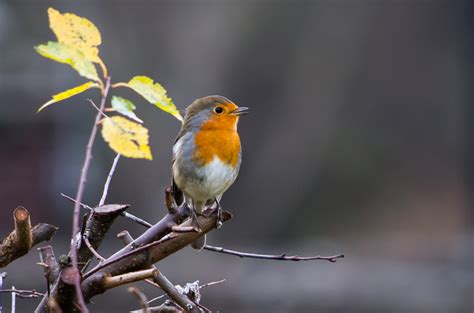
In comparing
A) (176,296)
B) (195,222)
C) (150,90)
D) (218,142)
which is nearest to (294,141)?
(218,142)

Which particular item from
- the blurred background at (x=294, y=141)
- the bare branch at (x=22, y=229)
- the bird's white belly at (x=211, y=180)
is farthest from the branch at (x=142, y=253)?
the blurred background at (x=294, y=141)

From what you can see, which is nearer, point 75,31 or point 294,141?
point 75,31

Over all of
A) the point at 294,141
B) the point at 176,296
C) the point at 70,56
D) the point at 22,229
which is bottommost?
the point at 294,141

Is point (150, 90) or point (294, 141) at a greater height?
point (150, 90)

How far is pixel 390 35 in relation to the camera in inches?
509

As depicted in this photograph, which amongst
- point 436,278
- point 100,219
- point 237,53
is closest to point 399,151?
point 237,53

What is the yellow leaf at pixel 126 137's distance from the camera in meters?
1.77

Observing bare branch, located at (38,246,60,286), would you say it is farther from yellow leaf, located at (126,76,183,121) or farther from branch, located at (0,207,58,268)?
yellow leaf, located at (126,76,183,121)

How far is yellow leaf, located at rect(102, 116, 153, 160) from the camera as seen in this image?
5.80 feet

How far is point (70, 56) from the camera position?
178cm

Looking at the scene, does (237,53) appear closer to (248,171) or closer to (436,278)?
(248,171)

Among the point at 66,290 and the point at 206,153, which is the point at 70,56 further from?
the point at 206,153

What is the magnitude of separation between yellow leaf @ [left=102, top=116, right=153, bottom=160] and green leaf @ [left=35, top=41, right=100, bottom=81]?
71 millimetres

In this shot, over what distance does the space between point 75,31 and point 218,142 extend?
157 centimetres
